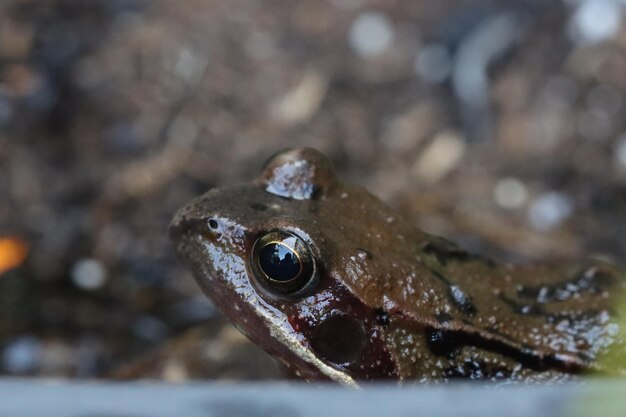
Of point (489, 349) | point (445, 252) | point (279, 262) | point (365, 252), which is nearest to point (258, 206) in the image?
point (279, 262)

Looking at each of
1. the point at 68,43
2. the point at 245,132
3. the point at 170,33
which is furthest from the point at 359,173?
the point at 68,43

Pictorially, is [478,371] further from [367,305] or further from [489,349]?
[367,305]

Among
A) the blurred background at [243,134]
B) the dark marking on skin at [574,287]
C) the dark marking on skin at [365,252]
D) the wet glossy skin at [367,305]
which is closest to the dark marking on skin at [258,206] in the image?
the wet glossy skin at [367,305]

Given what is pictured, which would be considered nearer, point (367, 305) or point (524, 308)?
point (367, 305)

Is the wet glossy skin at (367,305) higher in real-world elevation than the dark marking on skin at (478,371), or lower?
higher

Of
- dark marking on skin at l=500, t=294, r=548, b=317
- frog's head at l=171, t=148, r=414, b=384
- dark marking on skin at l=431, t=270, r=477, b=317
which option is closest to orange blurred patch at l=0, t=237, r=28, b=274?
frog's head at l=171, t=148, r=414, b=384

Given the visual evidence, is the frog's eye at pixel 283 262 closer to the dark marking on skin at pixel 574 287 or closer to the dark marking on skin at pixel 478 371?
the dark marking on skin at pixel 478 371

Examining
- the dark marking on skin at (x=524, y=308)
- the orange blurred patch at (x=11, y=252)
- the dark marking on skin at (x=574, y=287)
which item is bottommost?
the dark marking on skin at (x=524, y=308)

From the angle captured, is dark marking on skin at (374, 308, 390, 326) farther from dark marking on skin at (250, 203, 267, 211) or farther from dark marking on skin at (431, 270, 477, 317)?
dark marking on skin at (250, 203, 267, 211)

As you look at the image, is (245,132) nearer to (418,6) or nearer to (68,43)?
(68,43)
